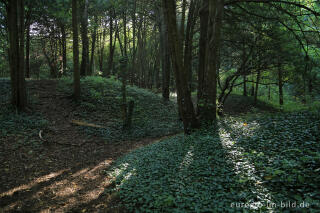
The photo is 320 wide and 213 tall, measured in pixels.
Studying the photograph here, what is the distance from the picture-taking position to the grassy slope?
121 inches

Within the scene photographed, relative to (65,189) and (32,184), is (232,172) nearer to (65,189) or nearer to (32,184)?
(65,189)

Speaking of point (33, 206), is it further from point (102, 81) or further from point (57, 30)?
point (57, 30)

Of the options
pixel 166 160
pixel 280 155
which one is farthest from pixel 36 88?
pixel 280 155

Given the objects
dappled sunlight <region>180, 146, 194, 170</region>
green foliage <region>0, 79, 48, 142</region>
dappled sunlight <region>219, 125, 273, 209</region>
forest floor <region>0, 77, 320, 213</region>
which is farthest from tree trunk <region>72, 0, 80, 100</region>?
dappled sunlight <region>219, 125, 273, 209</region>

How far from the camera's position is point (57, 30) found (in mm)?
21500

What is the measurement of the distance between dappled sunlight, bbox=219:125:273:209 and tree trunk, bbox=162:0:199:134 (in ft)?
7.21

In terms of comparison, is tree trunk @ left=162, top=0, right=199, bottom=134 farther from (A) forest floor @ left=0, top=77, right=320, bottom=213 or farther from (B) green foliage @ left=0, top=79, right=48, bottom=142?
(B) green foliage @ left=0, top=79, right=48, bottom=142

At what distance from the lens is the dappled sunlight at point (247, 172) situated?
2949 millimetres

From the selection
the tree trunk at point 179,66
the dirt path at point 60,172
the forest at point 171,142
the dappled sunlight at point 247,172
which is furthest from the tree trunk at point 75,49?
the dappled sunlight at point 247,172

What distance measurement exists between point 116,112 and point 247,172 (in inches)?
385

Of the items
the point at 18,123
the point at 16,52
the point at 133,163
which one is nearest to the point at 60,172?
the point at 133,163

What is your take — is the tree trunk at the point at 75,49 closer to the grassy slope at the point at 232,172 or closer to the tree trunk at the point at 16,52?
the tree trunk at the point at 16,52

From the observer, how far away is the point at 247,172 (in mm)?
3758

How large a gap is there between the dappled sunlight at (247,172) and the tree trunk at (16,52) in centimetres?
946
